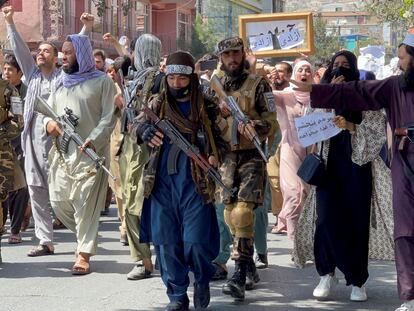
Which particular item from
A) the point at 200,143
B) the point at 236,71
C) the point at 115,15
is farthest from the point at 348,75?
the point at 115,15

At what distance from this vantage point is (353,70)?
25.4ft

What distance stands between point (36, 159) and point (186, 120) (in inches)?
141

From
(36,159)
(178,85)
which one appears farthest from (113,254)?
(178,85)

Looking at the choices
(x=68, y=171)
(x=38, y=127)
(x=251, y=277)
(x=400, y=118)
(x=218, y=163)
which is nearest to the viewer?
(x=400, y=118)

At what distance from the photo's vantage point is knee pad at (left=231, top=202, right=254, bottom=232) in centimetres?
773

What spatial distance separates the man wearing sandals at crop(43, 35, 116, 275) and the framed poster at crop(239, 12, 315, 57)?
4544 mm

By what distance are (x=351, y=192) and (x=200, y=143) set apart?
1.26m

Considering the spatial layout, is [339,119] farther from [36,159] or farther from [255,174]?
[36,159]

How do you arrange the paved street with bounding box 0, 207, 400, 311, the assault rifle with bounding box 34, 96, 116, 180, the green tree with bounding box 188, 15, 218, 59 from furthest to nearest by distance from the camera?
the green tree with bounding box 188, 15, 218, 59 → the assault rifle with bounding box 34, 96, 116, 180 → the paved street with bounding box 0, 207, 400, 311

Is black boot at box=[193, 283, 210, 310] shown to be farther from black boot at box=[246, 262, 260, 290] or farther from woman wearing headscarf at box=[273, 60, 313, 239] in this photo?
woman wearing headscarf at box=[273, 60, 313, 239]

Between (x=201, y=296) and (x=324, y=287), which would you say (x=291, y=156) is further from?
(x=201, y=296)

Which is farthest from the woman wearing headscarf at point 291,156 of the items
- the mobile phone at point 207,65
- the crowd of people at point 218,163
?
the mobile phone at point 207,65

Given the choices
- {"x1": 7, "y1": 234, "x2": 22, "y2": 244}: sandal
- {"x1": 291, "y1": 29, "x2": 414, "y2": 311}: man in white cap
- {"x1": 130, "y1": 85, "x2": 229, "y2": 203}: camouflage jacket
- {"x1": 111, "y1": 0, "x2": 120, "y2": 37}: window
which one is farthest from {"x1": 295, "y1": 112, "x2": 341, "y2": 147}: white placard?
{"x1": 111, "y1": 0, "x2": 120, "y2": 37}: window

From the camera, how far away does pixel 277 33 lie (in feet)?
44.3
